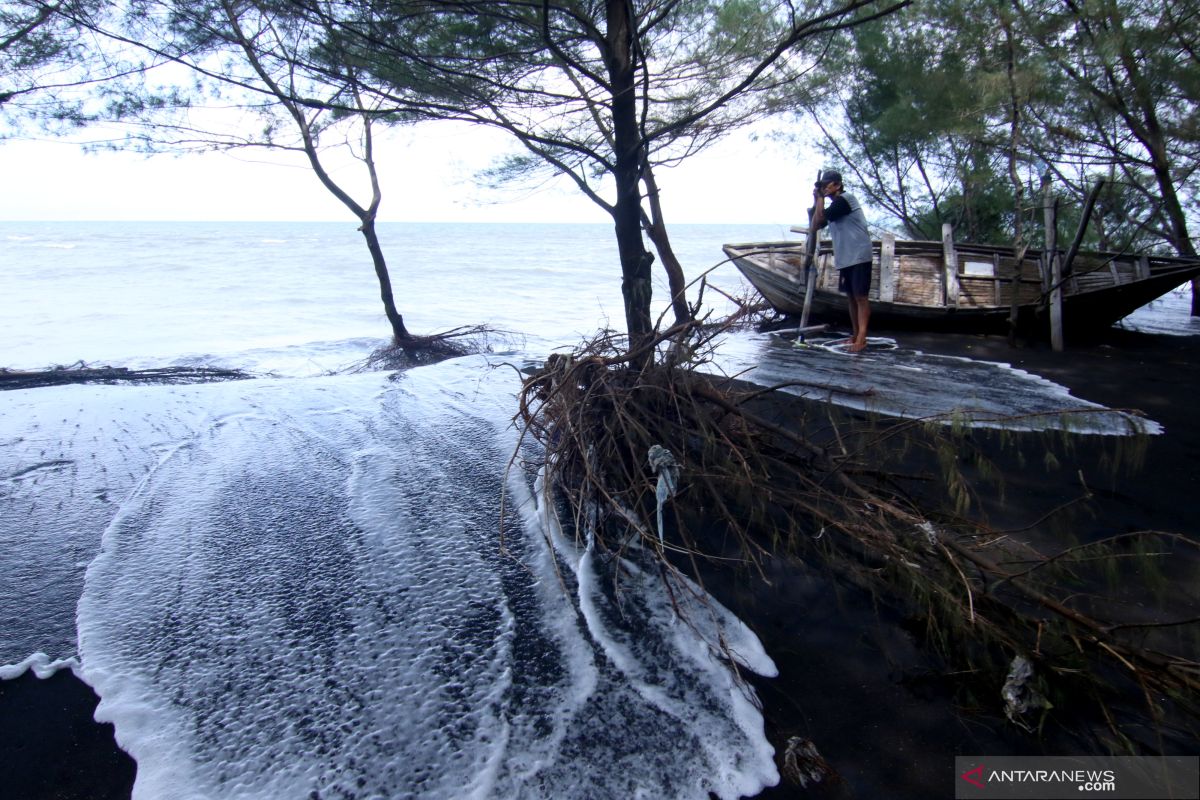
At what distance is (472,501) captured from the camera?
371cm

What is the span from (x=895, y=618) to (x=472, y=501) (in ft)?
6.83

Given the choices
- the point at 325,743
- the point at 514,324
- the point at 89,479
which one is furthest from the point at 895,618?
the point at 514,324

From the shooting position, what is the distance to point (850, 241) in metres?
7.45

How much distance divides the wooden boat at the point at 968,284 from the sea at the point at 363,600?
1986 mm

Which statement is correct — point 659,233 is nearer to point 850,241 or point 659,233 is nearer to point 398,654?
point 850,241

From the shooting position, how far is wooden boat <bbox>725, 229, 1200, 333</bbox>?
769 cm

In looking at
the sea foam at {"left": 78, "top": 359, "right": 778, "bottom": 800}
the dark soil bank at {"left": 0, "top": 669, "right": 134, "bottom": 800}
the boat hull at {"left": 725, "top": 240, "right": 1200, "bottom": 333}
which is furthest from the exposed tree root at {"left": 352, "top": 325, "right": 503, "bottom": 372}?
the dark soil bank at {"left": 0, "top": 669, "right": 134, "bottom": 800}

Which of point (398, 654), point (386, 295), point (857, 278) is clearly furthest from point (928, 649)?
point (386, 295)

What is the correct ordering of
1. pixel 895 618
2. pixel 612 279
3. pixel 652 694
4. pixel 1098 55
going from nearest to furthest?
1. pixel 652 694
2. pixel 895 618
3. pixel 1098 55
4. pixel 612 279

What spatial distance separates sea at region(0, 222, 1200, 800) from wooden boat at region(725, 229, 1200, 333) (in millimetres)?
1986

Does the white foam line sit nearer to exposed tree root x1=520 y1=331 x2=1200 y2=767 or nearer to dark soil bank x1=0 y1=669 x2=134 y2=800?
dark soil bank x1=0 y1=669 x2=134 y2=800

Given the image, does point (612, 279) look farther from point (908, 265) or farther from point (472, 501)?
point (472, 501)

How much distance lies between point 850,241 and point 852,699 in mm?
6182

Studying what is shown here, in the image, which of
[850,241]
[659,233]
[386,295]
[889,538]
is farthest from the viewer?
[386,295]
